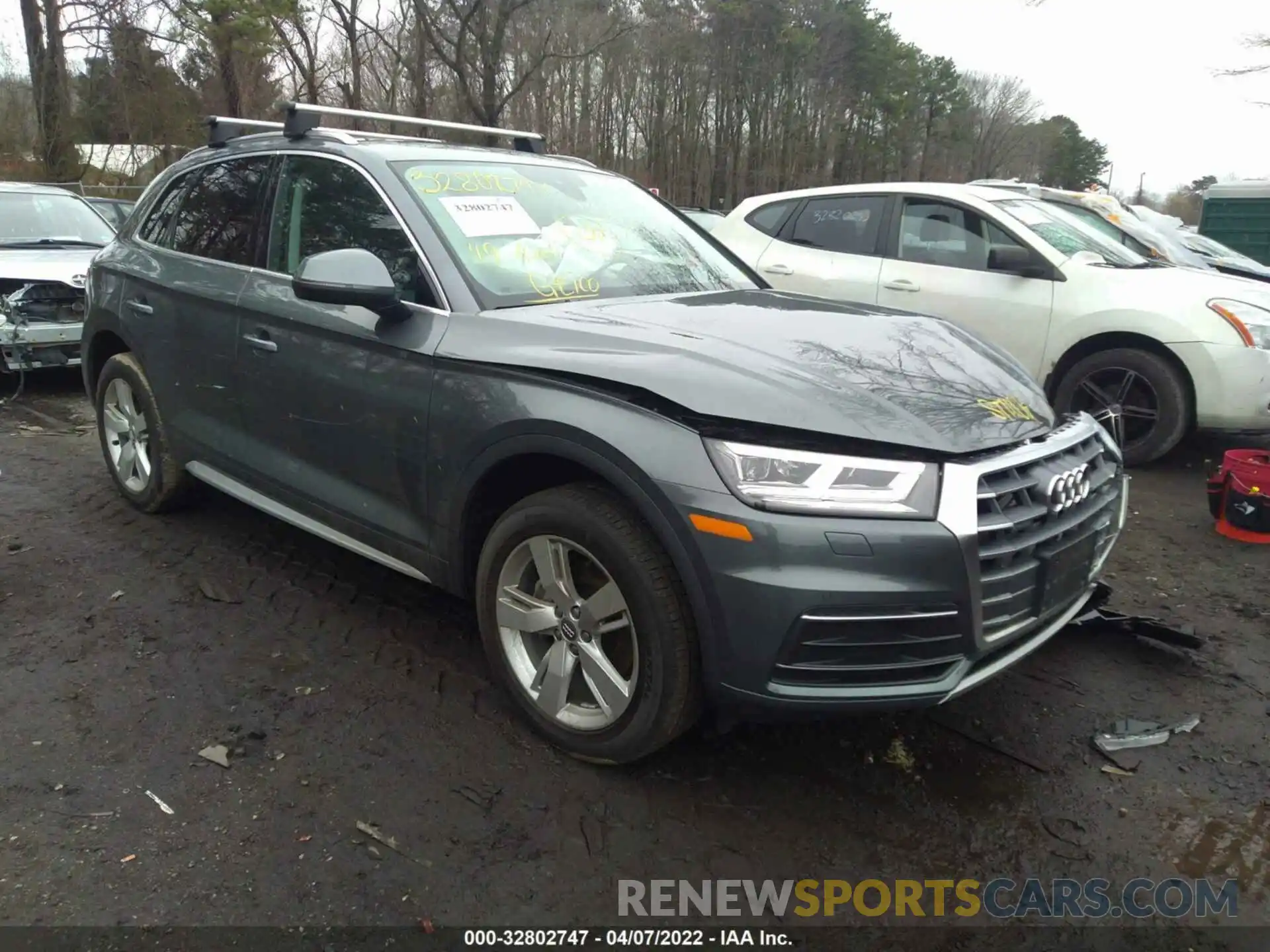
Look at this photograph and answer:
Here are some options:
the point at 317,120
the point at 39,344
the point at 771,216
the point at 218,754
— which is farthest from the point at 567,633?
the point at 39,344

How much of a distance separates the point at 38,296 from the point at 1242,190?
1963cm

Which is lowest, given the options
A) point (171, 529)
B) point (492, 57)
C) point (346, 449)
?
point (171, 529)

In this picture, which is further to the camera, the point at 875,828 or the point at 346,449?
the point at 346,449

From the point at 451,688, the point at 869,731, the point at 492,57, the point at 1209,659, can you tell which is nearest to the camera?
the point at 869,731

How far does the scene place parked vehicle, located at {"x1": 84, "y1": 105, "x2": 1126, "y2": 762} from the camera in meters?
2.18

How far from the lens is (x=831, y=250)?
6914mm

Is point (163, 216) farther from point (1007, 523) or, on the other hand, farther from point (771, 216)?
point (771, 216)

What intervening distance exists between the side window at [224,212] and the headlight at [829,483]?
2496 mm

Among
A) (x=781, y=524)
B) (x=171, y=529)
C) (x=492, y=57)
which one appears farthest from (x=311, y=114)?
(x=492, y=57)

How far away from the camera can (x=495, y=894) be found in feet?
7.21

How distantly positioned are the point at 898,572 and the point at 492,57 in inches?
836

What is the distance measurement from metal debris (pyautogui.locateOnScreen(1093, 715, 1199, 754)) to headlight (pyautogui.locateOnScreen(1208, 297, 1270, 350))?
3336mm

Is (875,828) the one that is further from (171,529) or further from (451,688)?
(171,529)

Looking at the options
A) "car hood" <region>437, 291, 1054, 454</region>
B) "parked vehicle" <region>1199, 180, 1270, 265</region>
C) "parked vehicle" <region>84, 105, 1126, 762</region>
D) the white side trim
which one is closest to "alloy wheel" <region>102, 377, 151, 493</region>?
the white side trim
